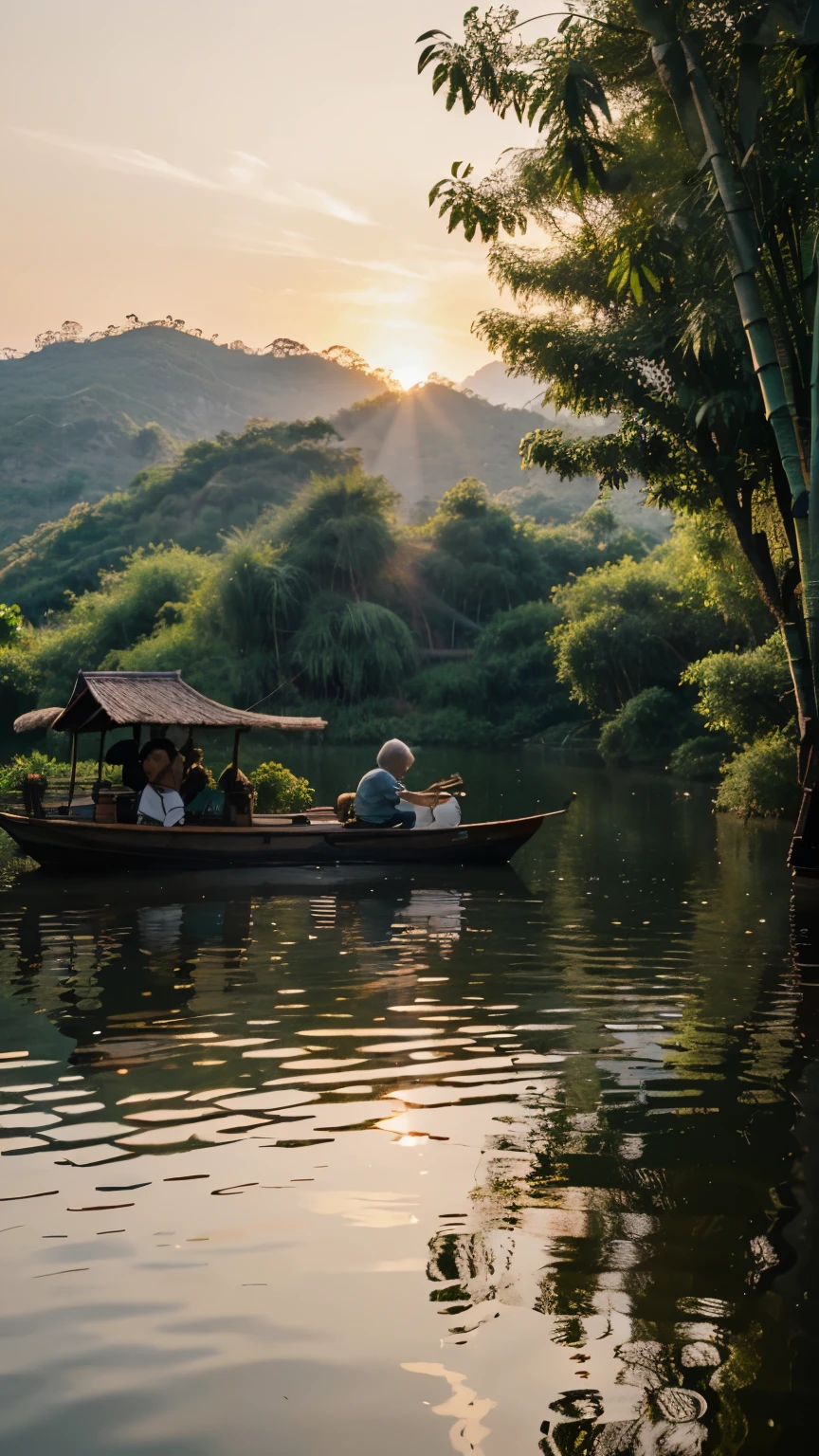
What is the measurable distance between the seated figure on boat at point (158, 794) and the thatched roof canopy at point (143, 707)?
13.2 inches

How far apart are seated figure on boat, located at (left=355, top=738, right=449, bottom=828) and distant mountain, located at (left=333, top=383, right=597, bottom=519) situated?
134 meters

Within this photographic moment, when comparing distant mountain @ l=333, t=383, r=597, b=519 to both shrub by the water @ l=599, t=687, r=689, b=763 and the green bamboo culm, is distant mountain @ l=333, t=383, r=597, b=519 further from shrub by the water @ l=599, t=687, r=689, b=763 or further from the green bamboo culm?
the green bamboo culm

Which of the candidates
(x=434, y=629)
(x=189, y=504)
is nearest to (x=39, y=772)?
(x=434, y=629)

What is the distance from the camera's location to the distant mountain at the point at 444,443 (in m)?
158

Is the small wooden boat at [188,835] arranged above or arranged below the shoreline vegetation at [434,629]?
below

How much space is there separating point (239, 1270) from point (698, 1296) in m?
1.50

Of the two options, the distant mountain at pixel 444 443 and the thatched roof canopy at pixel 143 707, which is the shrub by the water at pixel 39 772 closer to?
the thatched roof canopy at pixel 143 707

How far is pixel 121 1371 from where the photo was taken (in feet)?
12.6

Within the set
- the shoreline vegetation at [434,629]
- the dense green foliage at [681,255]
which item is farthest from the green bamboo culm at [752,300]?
the shoreline vegetation at [434,629]

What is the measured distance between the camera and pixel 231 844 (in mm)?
15672

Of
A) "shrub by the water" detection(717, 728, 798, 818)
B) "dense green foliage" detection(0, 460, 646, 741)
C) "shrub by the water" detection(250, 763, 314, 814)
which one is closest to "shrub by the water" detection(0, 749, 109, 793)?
"shrub by the water" detection(250, 763, 314, 814)

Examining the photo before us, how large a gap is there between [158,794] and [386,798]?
2.66m

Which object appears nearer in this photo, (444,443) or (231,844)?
(231,844)

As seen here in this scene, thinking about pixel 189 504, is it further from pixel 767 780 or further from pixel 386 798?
pixel 386 798
